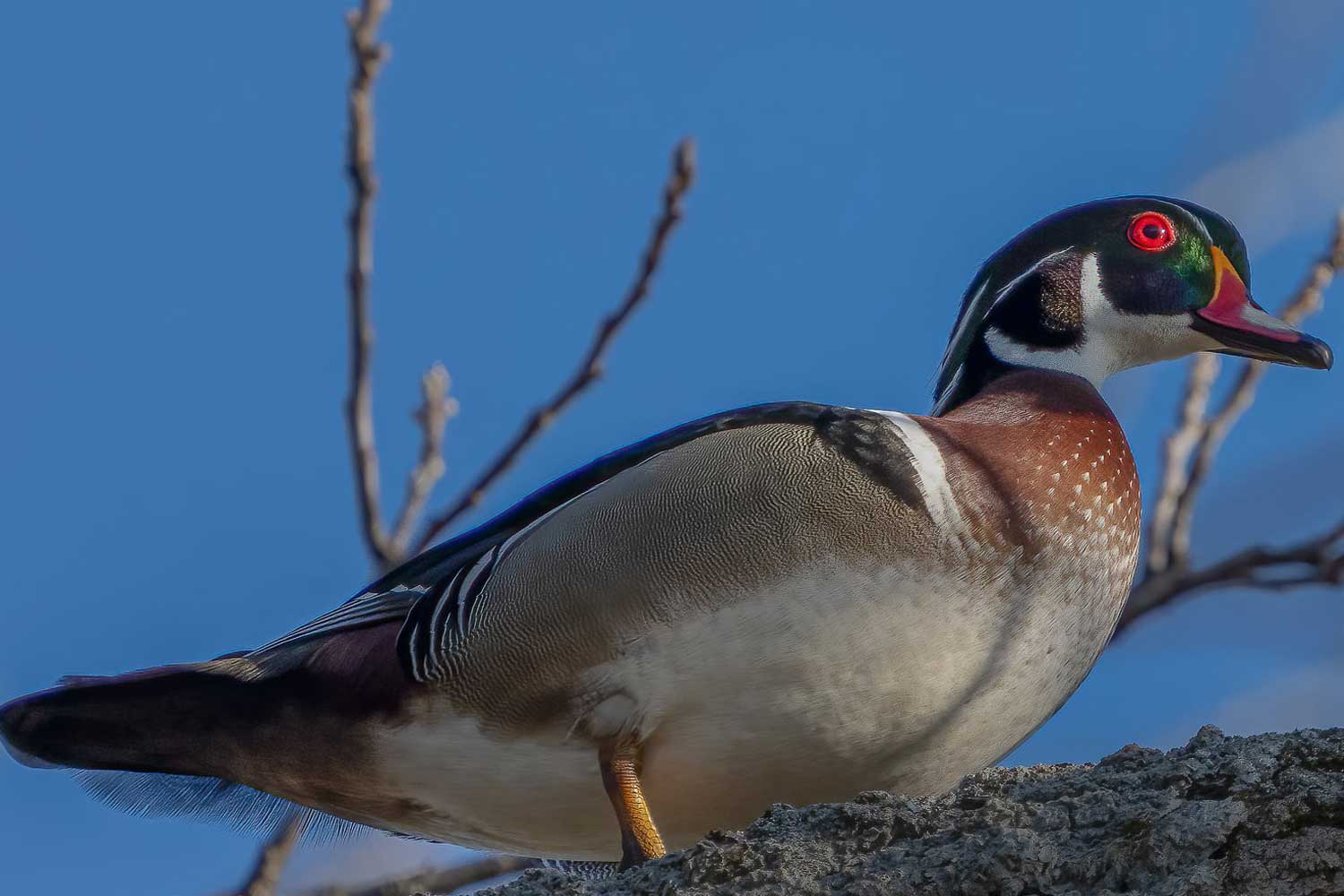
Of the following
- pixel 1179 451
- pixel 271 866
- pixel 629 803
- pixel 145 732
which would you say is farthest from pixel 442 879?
pixel 1179 451

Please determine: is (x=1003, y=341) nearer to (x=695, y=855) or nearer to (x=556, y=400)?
(x=556, y=400)

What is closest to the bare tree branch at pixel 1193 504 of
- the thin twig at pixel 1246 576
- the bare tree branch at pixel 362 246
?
the thin twig at pixel 1246 576

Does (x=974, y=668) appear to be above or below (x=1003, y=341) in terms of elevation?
below

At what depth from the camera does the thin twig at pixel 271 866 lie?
4.08 metres

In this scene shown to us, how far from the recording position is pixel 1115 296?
13.8 feet

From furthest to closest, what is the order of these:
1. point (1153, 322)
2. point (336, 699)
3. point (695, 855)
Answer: point (1153, 322)
point (336, 699)
point (695, 855)

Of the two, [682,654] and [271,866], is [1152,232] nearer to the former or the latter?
[682,654]

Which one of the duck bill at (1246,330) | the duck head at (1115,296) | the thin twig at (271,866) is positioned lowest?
the thin twig at (271,866)

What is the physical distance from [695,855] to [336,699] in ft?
3.25

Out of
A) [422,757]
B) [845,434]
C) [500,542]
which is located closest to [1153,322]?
[845,434]

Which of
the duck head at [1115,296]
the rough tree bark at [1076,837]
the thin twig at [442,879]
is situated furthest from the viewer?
the thin twig at [442,879]

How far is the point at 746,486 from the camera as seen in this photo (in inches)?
135

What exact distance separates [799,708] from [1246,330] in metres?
1.51

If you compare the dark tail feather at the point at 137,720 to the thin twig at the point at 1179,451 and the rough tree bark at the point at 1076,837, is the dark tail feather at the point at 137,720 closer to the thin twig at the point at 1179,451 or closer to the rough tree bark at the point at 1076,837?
the rough tree bark at the point at 1076,837
